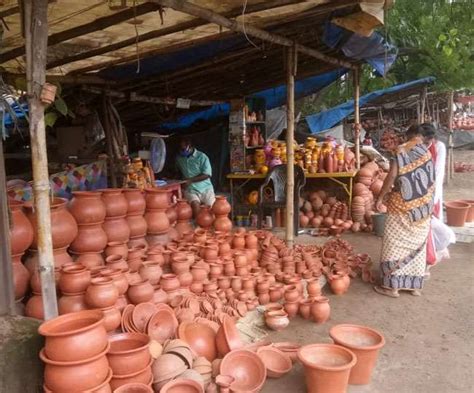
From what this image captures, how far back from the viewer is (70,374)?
227 centimetres

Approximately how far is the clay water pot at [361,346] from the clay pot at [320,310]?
0.79 meters

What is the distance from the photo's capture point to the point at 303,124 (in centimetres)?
1181

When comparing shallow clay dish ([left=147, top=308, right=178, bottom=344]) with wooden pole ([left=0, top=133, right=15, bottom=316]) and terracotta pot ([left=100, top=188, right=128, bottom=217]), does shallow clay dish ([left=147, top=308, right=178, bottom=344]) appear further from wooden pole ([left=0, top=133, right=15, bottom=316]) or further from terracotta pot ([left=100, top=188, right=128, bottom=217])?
terracotta pot ([left=100, top=188, right=128, bottom=217])

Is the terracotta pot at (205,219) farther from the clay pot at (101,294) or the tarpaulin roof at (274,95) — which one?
the tarpaulin roof at (274,95)

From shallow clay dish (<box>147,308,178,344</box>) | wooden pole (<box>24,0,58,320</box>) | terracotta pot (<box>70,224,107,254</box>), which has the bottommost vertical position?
shallow clay dish (<box>147,308,178,344</box>)

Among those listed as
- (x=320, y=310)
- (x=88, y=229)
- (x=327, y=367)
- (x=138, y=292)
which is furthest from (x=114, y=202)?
(x=327, y=367)

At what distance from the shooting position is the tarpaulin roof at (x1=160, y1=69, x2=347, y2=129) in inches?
348

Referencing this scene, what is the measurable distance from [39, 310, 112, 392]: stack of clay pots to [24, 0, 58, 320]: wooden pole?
1.18 ft

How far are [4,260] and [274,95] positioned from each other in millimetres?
7324

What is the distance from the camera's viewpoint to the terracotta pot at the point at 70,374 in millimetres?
2260

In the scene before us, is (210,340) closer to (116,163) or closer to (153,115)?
(116,163)

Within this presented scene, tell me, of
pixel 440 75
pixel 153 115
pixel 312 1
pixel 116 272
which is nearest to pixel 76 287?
pixel 116 272

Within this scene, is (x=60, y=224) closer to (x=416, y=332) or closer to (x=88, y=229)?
(x=88, y=229)

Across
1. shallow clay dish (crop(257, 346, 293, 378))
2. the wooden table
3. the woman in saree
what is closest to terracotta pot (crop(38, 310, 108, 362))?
shallow clay dish (crop(257, 346, 293, 378))
